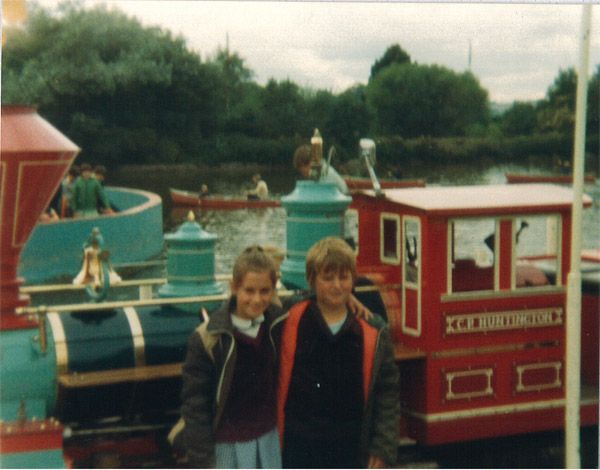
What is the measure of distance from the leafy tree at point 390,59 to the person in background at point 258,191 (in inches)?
79.6

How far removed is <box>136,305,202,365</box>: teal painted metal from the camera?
4.08 metres

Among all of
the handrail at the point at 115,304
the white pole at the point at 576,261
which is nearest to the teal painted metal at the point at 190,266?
the handrail at the point at 115,304

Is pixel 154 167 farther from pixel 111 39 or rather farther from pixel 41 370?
pixel 41 370

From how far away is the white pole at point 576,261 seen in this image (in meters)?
3.34

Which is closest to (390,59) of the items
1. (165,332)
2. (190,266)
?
(190,266)

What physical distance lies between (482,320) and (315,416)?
163cm

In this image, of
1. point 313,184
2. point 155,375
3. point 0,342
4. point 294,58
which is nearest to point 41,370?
point 0,342

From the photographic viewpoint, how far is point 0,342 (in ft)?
12.7

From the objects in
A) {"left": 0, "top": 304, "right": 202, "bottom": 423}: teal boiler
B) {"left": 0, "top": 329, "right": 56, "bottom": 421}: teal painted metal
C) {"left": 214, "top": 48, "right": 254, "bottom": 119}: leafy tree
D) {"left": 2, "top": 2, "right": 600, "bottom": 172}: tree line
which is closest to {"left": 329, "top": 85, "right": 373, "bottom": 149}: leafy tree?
{"left": 2, "top": 2, "right": 600, "bottom": 172}: tree line

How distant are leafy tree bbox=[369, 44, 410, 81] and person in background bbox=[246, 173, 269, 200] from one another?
202 cm

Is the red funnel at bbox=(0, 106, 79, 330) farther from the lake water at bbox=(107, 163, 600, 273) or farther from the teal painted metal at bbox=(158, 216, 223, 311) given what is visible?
the lake water at bbox=(107, 163, 600, 273)

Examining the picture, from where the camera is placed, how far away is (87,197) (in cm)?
834

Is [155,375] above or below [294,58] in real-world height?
below

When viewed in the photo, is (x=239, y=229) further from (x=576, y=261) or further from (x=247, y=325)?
(x=247, y=325)
